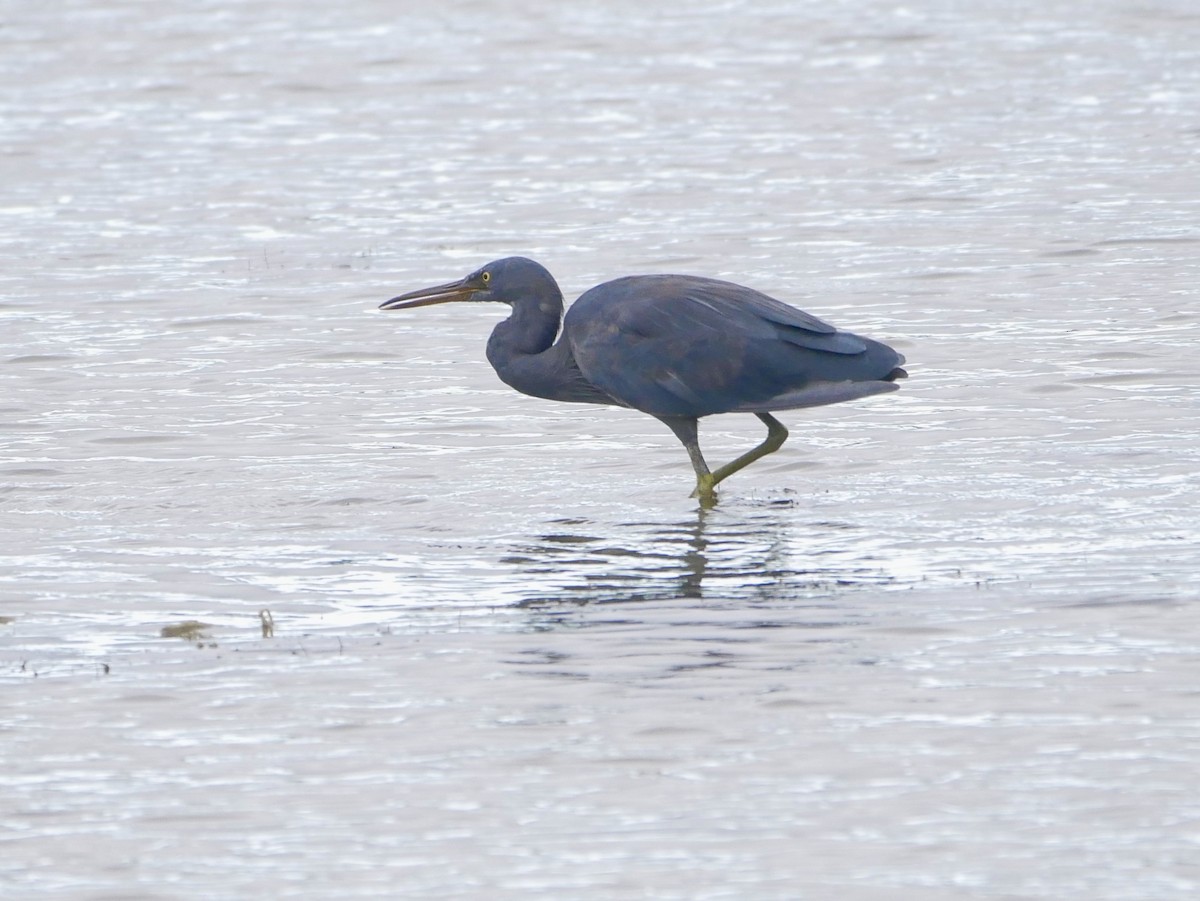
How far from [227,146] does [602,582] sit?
15.0m

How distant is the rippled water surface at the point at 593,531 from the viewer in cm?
598

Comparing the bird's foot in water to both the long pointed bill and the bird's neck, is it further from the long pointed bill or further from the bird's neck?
the long pointed bill

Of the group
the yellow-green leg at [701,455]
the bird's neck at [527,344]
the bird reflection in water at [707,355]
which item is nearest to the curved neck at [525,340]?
the bird's neck at [527,344]

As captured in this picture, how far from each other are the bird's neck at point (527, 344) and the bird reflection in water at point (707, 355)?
345 mm

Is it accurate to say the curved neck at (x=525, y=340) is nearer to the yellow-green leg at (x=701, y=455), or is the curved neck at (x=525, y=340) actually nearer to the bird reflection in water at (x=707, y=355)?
the bird reflection in water at (x=707, y=355)

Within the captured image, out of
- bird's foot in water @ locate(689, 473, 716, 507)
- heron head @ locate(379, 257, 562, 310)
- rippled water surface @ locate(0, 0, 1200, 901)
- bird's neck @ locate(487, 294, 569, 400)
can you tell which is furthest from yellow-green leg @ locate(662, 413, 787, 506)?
heron head @ locate(379, 257, 562, 310)

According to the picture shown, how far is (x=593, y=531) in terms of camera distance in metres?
9.63

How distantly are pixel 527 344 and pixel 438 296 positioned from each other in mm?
611

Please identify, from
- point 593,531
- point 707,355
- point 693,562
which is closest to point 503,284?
point 707,355

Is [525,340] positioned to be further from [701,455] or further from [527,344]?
[701,455]

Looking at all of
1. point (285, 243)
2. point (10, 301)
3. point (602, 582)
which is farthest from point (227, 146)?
point (602, 582)

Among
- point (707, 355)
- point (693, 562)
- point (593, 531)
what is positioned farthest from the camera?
point (707, 355)

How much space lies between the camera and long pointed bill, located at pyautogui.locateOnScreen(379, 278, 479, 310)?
36.5ft

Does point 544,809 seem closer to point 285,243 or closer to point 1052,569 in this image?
point 1052,569
